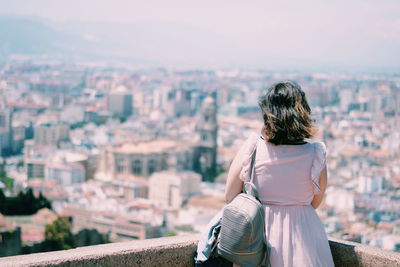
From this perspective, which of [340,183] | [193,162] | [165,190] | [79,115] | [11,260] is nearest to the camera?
[11,260]

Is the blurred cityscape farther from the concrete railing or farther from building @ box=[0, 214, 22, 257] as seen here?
the concrete railing

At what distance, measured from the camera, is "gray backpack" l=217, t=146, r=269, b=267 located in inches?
38.5

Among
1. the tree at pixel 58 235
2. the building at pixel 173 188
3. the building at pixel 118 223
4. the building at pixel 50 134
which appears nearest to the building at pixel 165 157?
the building at pixel 173 188

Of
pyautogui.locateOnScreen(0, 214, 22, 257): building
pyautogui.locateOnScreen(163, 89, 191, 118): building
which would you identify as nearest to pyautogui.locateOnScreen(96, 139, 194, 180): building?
pyautogui.locateOnScreen(0, 214, 22, 257): building

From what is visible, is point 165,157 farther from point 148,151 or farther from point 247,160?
point 247,160

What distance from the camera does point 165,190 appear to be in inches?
737

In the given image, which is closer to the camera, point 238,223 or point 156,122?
point 238,223

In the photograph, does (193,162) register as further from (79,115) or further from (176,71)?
(176,71)

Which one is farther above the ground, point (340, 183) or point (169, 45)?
point (169, 45)

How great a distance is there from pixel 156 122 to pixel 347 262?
34.9m

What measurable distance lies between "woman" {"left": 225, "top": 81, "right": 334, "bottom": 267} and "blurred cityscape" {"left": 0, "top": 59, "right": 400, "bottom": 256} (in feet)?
0.35

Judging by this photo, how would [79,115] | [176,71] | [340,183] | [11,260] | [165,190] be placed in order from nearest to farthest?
[11,260]
[165,190]
[340,183]
[79,115]
[176,71]

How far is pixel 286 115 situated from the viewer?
3.35 feet

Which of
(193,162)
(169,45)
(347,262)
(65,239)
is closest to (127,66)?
(169,45)
